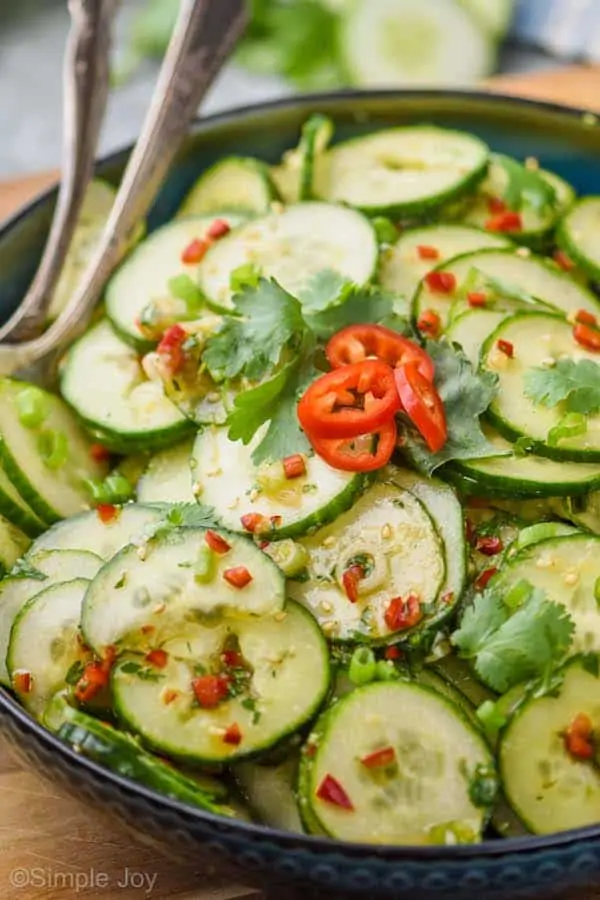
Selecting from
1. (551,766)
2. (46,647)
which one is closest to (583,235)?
(551,766)

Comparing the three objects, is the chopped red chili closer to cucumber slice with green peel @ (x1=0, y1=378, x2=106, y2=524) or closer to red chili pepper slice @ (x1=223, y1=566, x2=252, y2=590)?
red chili pepper slice @ (x1=223, y1=566, x2=252, y2=590)

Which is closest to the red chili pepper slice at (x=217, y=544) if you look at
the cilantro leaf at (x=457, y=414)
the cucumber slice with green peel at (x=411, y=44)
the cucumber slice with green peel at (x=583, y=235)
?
the cilantro leaf at (x=457, y=414)

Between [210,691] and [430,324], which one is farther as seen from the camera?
[430,324]

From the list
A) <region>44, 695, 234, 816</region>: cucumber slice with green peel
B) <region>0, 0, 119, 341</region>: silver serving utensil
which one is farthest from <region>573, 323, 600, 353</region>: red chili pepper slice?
<region>0, 0, 119, 341</region>: silver serving utensil

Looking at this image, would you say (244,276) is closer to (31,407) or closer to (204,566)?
(31,407)

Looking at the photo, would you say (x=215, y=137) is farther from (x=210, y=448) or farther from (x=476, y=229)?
(x=210, y=448)

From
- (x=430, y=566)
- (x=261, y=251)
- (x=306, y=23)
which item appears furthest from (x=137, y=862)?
(x=306, y=23)
